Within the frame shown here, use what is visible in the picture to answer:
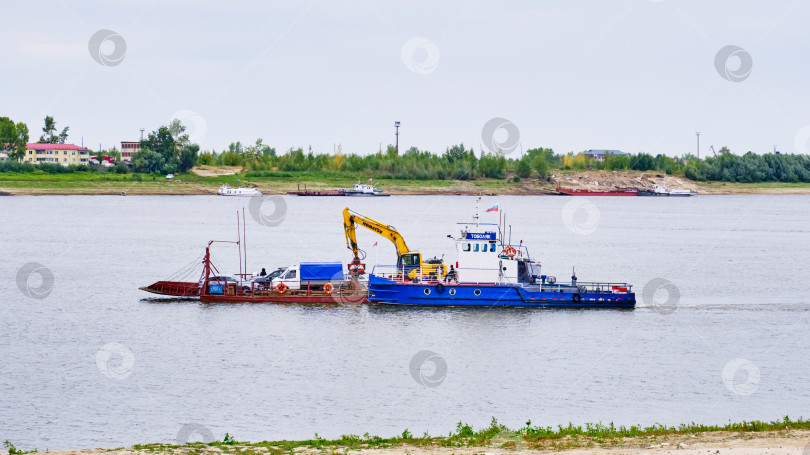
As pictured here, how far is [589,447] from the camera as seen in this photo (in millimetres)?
26078

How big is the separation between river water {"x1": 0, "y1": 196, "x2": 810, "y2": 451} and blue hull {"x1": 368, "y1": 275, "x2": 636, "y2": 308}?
101cm

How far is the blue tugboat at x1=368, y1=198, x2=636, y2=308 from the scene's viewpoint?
58938mm

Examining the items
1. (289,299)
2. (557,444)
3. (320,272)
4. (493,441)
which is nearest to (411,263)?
(320,272)

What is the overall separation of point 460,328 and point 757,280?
33815 mm

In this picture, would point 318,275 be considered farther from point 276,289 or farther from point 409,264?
point 409,264

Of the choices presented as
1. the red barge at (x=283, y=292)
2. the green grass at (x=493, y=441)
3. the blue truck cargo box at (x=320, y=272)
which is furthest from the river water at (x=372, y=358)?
the green grass at (x=493, y=441)

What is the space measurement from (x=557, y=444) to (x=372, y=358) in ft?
64.0

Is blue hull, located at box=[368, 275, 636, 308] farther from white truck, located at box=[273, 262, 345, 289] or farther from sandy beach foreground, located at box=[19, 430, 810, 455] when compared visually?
sandy beach foreground, located at box=[19, 430, 810, 455]

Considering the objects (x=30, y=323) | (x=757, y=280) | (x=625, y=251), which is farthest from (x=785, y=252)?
(x=30, y=323)

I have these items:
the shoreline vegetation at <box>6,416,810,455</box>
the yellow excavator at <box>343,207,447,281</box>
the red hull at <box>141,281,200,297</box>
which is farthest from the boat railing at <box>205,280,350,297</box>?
the shoreline vegetation at <box>6,416,810,455</box>

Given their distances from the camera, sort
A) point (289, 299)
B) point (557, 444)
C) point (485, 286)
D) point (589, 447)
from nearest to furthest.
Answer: point (589, 447) → point (557, 444) → point (485, 286) → point (289, 299)

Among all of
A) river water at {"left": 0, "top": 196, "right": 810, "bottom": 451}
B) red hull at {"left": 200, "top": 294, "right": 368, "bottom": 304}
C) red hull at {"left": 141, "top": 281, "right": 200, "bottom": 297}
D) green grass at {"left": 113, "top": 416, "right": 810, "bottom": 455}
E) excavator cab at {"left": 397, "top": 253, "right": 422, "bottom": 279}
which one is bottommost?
river water at {"left": 0, "top": 196, "right": 810, "bottom": 451}

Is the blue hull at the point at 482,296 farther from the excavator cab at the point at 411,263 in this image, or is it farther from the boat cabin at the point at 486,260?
the excavator cab at the point at 411,263

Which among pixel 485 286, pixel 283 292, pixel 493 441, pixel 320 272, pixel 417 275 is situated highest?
pixel 320 272
